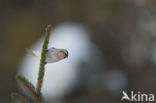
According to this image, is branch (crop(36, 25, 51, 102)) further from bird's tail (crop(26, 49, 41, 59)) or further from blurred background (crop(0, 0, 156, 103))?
blurred background (crop(0, 0, 156, 103))

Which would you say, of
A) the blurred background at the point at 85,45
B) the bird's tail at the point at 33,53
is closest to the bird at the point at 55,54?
the bird's tail at the point at 33,53

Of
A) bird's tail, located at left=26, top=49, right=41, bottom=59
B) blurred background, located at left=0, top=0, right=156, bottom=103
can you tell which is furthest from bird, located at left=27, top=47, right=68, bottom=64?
blurred background, located at left=0, top=0, right=156, bottom=103

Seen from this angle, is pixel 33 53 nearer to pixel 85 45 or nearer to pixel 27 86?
Answer: pixel 27 86

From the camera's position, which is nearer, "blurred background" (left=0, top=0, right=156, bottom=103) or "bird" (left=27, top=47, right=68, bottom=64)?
"bird" (left=27, top=47, right=68, bottom=64)

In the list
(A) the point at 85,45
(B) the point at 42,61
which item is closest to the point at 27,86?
(B) the point at 42,61

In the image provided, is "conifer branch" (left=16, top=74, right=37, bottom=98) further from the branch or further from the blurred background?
the blurred background

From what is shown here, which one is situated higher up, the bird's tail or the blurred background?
the bird's tail

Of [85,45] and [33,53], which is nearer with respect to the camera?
[33,53]

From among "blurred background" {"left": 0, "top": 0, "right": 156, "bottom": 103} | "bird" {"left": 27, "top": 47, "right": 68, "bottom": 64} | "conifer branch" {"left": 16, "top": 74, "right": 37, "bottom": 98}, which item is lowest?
"blurred background" {"left": 0, "top": 0, "right": 156, "bottom": 103}

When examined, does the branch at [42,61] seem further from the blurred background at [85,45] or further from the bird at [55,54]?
the blurred background at [85,45]
